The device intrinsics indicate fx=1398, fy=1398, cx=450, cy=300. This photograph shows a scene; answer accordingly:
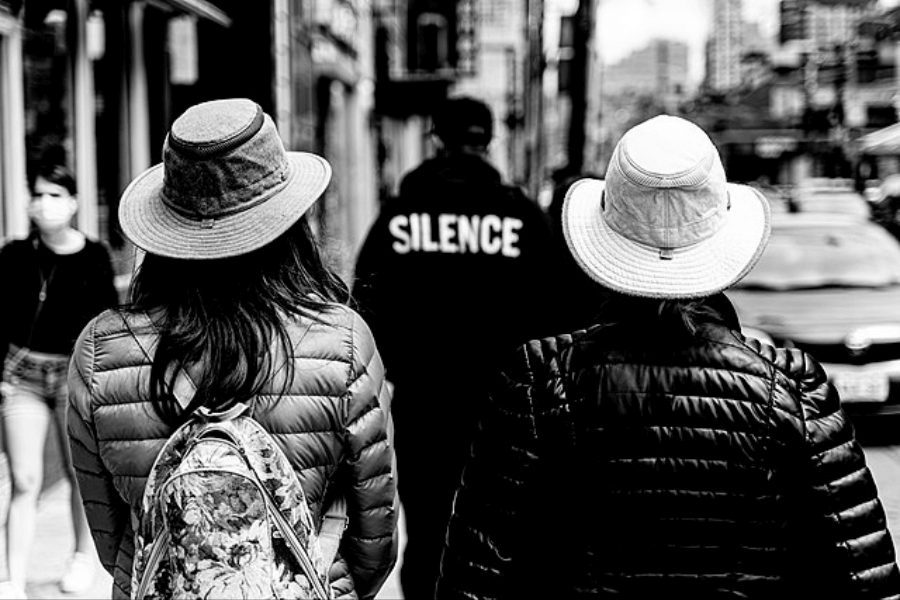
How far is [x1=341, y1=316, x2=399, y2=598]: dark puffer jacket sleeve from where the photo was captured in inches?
108

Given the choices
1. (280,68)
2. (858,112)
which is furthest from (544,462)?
(858,112)

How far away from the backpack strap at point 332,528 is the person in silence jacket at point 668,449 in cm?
24

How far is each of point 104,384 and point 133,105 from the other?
823 centimetres

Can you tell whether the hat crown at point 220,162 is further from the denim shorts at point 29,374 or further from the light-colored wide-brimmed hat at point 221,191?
the denim shorts at point 29,374

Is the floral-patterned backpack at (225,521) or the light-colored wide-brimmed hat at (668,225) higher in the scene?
the light-colored wide-brimmed hat at (668,225)

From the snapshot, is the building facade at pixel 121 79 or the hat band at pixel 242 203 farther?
the building facade at pixel 121 79

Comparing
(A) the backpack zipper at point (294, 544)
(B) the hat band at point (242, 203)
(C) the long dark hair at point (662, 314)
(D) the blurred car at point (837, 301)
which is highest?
(B) the hat band at point (242, 203)

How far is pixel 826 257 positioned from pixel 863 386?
6.21 feet

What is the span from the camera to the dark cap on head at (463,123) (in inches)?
202

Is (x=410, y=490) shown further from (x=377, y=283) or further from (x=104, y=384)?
(x=104, y=384)

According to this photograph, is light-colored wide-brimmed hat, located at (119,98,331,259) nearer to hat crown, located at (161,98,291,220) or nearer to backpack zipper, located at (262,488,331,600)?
hat crown, located at (161,98,291,220)

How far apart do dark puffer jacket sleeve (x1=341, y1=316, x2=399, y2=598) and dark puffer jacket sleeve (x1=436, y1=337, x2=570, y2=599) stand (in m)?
0.19

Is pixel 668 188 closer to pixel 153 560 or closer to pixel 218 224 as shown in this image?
pixel 218 224

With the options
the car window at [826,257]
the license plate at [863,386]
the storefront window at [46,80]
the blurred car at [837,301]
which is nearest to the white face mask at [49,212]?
the storefront window at [46,80]
